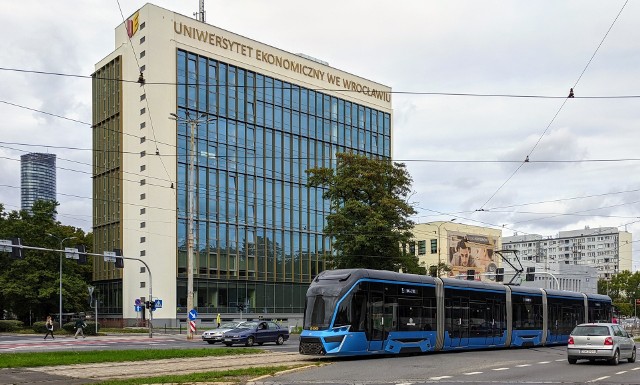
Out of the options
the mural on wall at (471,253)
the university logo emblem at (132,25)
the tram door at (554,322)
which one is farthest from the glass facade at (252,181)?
the tram door at (554,322)

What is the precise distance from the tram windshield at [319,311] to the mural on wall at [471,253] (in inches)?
3143

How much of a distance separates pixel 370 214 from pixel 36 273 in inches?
1478

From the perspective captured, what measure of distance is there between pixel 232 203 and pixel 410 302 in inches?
1992

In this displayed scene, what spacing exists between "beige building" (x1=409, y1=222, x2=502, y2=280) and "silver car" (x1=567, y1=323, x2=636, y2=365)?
78.0 metres

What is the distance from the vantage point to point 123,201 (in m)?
75.4

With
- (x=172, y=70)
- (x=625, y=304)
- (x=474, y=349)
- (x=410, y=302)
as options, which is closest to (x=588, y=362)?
(x=410, y=302)

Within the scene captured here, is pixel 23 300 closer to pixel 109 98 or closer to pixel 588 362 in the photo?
pixel 109 98

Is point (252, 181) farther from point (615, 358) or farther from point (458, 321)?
point (615, 358)

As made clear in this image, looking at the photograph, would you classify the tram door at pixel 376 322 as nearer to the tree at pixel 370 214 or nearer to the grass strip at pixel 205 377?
the grass strip at pixel 205 377

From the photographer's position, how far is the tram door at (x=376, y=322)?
25938 mm

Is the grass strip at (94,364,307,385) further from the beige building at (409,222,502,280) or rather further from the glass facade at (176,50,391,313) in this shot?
the beige building at (409,222,502,280)

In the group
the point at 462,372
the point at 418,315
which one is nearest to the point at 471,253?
the point at 418,315

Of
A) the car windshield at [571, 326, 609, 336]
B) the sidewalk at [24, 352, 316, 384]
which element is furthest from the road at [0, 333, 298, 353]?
the car windshield at [571, 326, 609, 336]

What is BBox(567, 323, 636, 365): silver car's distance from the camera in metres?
23.8
